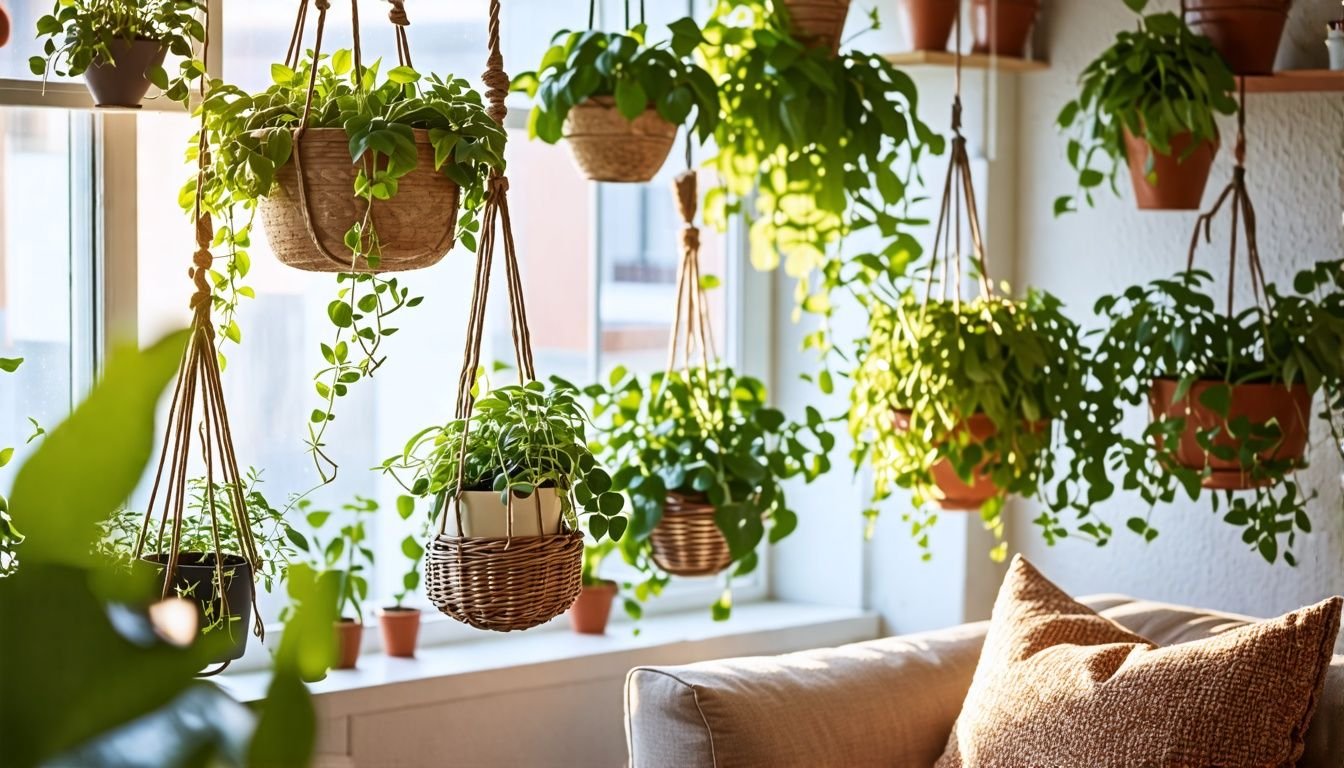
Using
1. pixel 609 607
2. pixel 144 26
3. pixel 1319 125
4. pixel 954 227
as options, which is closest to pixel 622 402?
pixel 609 607

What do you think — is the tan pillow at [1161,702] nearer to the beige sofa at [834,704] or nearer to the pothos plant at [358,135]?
the beige sofa at [834,704]

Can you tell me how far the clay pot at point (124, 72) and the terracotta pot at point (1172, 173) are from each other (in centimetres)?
146

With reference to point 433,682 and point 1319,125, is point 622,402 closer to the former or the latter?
point 433,682

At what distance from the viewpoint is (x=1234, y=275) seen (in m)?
2.41

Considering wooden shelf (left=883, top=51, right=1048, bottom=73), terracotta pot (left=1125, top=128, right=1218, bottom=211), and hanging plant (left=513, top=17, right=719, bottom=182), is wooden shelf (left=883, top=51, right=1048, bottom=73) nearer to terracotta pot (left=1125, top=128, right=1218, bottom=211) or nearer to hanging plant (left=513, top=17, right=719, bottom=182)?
terracotta pot (left=1125, top=128, right=1218, bottom=211)

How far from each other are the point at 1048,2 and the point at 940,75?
235 mm

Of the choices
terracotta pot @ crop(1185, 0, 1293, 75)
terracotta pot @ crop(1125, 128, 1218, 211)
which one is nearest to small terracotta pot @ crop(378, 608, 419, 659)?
terracotta pot @ crop(1125, 128, 1218, 211)

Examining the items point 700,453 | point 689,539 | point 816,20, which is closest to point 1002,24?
point 816,20

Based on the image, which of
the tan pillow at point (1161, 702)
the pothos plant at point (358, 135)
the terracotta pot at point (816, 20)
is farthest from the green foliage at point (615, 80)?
the tan pillow at point (1161, 702)

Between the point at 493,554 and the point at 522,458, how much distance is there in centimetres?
13

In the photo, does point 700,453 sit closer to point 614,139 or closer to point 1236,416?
point 614,139

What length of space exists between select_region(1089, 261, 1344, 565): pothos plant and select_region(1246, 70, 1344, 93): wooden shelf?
277mm

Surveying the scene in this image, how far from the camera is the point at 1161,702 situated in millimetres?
1757

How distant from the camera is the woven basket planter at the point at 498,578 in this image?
1.71 metres
